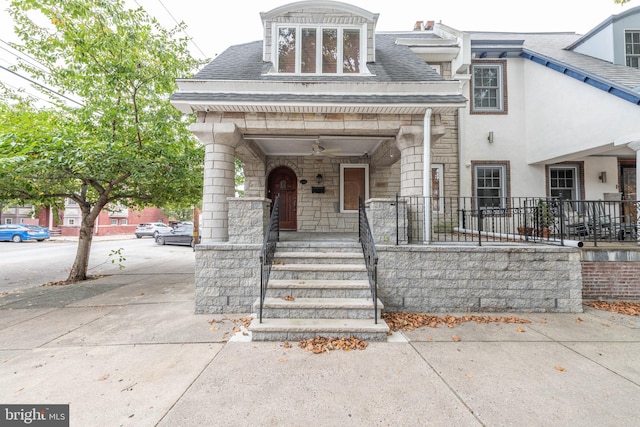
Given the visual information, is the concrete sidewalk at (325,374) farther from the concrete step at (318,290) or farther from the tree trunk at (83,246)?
the tree trunk at (83,246)

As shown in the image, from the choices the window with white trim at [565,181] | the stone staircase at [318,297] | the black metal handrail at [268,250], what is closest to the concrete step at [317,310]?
the stone staircase at [318,297]

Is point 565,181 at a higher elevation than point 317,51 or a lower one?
lower

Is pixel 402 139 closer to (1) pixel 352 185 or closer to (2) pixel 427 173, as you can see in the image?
(2) pixel 427 173

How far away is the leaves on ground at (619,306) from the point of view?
479 centimetres

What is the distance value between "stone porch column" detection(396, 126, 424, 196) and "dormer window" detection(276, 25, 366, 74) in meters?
2.04

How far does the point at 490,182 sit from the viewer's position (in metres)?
8.88

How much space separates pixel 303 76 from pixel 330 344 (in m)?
5.60

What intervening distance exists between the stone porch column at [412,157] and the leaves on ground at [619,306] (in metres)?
3.78

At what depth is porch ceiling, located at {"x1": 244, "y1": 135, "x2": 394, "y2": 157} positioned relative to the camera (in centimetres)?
644

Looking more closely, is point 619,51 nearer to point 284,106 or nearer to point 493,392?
point 284,106

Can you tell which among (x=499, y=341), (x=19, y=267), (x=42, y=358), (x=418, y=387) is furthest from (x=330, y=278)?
(x=19, y=267)

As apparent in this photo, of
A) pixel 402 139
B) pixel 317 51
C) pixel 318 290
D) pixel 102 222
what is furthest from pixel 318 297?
pixel 102 222

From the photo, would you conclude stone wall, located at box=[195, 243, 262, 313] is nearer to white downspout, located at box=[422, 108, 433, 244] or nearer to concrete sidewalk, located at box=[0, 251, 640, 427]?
concrete sidewalk, located at box=[0, 251, 640, 427]

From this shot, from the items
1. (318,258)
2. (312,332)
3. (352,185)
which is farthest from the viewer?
(352,185)
